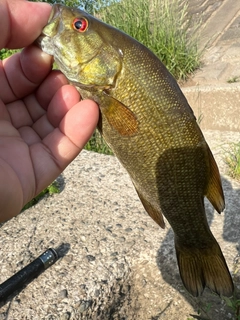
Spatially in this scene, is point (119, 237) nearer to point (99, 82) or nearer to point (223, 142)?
point (99, 82)

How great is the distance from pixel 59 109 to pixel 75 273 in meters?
1.26

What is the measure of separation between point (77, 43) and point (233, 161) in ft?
7.96

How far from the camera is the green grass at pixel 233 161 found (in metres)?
3.63

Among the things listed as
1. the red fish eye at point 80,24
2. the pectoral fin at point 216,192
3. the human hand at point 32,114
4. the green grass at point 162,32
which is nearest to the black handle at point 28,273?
the human hand at point 32,114

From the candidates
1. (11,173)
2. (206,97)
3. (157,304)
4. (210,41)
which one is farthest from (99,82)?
(210,41)

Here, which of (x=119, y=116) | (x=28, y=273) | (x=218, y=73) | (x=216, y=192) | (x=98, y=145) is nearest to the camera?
(x=119, y=116)

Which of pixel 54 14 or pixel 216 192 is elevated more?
pixel 54 14

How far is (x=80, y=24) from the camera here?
181 centimetres

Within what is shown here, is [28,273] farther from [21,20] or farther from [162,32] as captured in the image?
[162,32]

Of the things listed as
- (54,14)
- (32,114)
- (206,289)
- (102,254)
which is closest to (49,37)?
(54,14)

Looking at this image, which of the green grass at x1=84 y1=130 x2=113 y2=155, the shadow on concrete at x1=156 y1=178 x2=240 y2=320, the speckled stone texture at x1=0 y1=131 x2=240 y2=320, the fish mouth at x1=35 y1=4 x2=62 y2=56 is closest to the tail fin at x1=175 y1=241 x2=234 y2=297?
the shadow on concrete at x1=156 y1=178 x2=240 y2=320

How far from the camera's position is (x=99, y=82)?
177 cm

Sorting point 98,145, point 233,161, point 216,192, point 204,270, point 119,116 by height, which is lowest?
point 98,145

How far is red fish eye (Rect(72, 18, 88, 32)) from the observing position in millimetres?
1802
